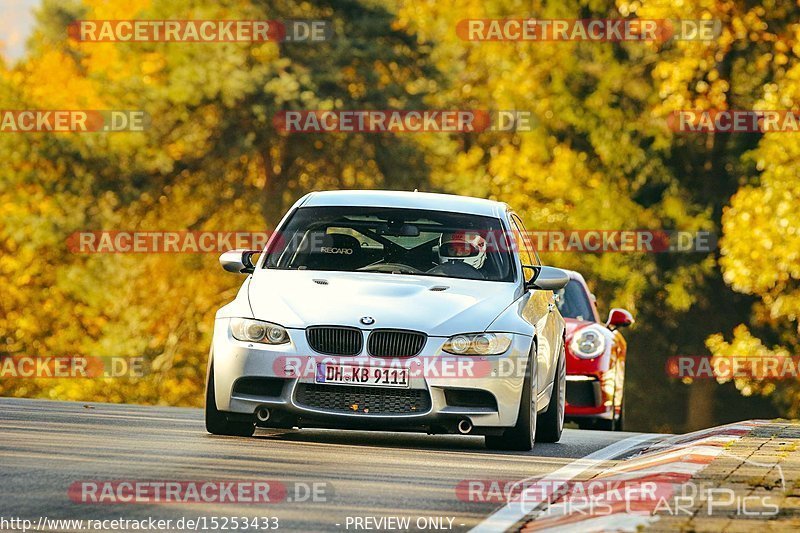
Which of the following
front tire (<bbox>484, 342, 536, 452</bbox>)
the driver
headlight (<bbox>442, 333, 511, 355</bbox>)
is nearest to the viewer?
headlight (<bbox>442, 333, 511, 355</bbox>)

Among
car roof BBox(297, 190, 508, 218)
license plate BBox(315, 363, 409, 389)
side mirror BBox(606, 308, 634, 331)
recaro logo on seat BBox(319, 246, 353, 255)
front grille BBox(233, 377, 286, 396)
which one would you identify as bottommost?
front grille BBox(233, 377, 286, 396)

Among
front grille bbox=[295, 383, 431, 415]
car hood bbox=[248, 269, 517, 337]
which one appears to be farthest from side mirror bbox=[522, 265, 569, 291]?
front grille bbox=[295, 383, 431, 415]

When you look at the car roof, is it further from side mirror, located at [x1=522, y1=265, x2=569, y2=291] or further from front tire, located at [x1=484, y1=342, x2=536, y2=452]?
front tire, located at [x1=484, y1=342, x2=536, y2=452]

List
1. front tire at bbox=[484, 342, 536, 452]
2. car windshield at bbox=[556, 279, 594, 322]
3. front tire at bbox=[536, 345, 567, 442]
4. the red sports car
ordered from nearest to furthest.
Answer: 1. front tire at bbox=[484, 342, 536, 452]
2. front tire at bbox=[536, 345, 567, 442]
3. the red sports car
4. car windshield at bbox=[556, 279, 594, 322]

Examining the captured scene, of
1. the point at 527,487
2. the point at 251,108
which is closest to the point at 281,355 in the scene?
the point at 527,487

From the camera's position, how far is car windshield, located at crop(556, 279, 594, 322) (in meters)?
19.6

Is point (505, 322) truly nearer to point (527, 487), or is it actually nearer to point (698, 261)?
point (527, 487)

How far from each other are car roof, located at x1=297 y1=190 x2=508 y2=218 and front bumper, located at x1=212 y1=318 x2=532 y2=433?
6.02 ft

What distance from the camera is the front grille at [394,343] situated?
12.1m

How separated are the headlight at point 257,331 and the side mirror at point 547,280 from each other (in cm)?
213

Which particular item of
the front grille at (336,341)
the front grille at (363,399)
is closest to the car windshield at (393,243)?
the front grille at (336,341)

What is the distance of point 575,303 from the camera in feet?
64.8

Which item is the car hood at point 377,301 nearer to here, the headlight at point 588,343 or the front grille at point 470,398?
the front grille at point 470,398

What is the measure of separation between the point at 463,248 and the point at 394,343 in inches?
63.7
